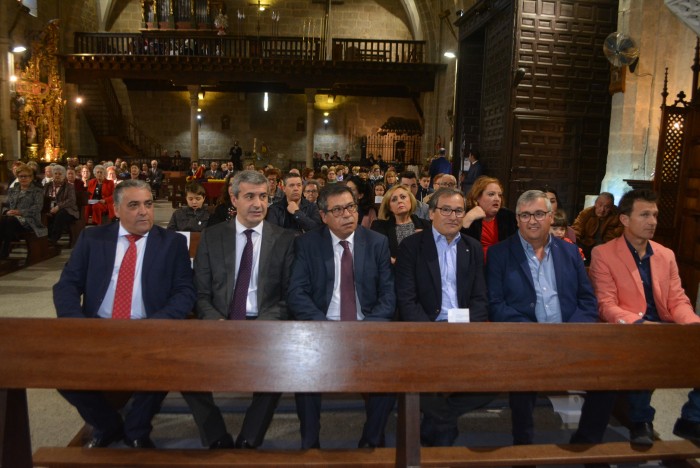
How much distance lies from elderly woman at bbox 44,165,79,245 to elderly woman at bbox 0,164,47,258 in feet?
2.68

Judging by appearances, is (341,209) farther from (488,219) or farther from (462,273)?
(488,219)

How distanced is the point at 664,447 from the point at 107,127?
22.6 metres

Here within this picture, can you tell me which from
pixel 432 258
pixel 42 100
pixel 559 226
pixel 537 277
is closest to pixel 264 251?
pixel 432 258

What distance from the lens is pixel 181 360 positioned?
2086 millimetres

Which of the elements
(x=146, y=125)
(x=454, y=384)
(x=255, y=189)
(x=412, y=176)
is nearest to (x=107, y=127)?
(x=146, y=125)

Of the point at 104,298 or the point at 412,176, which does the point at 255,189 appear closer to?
the point at 104,298

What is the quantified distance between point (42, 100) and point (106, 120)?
15.8 ft

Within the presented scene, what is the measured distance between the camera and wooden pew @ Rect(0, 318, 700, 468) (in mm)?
2072

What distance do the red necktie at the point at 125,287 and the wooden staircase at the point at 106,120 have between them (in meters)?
19.7

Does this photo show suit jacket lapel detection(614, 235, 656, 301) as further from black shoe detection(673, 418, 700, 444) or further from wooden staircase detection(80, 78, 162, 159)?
wooden staircase detection(80, 78, 162, 159)

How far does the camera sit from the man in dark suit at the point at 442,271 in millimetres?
3162

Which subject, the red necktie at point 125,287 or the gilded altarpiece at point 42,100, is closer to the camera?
the red necktie at point 125,287

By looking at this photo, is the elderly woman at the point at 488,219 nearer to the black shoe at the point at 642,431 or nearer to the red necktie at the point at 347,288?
the red necktie at the point at 347,288

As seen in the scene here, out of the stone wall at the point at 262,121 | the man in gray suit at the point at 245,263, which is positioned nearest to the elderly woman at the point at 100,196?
the man in gray suit at the point at 245,263
